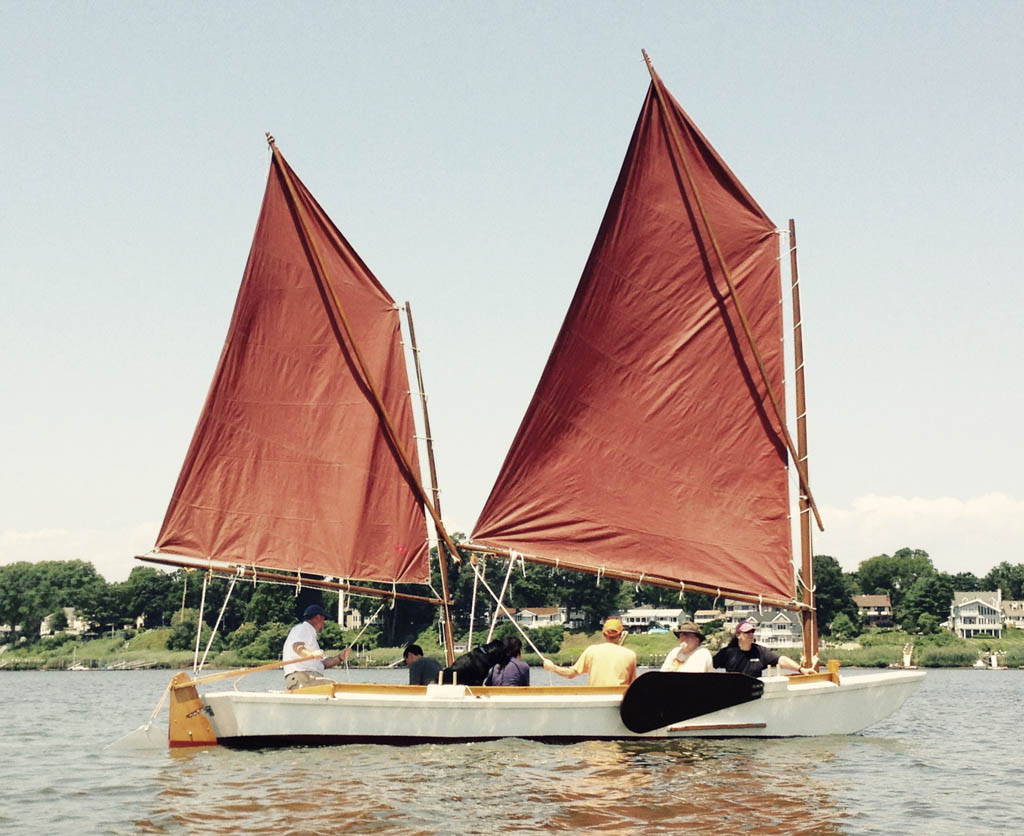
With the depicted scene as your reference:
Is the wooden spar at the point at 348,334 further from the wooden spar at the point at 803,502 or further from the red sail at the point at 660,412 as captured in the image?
the wooden spar at the point at 803,502

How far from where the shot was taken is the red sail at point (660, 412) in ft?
96.0

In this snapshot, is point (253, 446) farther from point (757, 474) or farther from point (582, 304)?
point (757, 474)

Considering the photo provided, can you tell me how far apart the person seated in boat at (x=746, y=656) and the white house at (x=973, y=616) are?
153m

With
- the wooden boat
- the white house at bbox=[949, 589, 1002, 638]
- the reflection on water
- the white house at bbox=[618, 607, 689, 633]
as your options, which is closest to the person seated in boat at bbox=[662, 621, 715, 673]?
the reflection on water

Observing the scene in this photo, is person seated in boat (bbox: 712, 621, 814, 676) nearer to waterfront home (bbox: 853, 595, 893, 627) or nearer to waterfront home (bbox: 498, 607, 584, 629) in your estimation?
waterfront home (bbox: 498, 607, 584, 629)

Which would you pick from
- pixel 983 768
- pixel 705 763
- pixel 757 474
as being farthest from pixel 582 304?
pixel 983 768

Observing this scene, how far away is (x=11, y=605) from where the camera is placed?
7554 inches

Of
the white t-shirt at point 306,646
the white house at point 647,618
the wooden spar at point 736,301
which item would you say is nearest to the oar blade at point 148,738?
the white t-shirt at point 306,646

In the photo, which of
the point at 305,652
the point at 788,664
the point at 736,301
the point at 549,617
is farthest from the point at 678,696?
the point at 549,617

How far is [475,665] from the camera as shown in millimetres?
26156

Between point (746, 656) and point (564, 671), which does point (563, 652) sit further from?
point (564, 671)

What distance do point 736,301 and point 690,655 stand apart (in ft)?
26.7

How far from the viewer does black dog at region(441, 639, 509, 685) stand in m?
26.1

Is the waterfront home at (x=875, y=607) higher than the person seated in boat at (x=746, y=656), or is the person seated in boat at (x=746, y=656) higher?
the waterfront home at (x=875, y=607)
